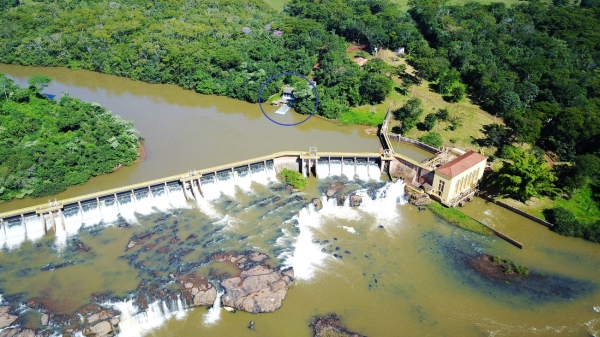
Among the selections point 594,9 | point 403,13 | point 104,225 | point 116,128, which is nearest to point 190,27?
point 116,128

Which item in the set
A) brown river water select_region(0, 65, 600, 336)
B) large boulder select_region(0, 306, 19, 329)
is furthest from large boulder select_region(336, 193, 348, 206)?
large boulder select_region(0, 306, 19, 329)

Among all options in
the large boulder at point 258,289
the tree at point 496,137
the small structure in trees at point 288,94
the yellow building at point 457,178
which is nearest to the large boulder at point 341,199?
the yellow building at point 457,178

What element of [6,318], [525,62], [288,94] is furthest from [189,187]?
[525,62]

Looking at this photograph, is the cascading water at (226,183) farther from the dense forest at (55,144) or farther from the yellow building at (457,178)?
the yellow building at (457,178)

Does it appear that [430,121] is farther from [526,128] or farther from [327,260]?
[327,260]

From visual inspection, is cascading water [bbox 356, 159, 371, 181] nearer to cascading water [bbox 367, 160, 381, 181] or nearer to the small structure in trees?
cascading water [bbox 367, 160, 381, 181]

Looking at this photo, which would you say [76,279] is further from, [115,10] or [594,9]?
[594,9]
